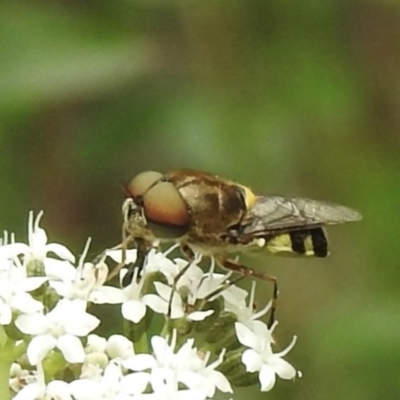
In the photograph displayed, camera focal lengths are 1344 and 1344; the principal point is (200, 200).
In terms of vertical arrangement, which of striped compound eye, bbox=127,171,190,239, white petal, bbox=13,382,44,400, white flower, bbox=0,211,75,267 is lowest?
white petal, bbox=13,382,44,400

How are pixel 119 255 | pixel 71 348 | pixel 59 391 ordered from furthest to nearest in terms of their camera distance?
pixel 119 255 < pixel 71 348 < pixel 59 391

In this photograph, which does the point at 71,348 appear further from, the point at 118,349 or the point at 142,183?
the point at 142,183

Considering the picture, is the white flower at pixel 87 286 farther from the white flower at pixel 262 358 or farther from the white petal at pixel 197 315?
the white flower at pixel 262 358

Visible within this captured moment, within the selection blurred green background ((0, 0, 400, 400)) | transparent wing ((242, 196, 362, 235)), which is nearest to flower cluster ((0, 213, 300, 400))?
transparent wing ((242, 196, 362, 235))

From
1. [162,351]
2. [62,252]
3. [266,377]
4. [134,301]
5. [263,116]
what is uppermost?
[263,116]

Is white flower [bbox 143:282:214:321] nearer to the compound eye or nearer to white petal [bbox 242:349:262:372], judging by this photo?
white petal [bbox 242:349:262:372]

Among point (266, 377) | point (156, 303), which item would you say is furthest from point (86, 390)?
point (266, 377)
